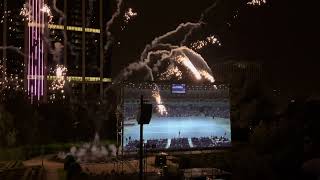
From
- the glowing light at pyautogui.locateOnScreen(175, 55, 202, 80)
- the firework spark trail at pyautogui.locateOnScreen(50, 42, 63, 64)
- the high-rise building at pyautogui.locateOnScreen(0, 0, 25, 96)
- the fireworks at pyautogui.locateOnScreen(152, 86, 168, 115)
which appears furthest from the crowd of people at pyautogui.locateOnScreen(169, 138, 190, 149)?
the firework spark trail at pyautogui.locateOnScreen(50, 42, 63, 64)

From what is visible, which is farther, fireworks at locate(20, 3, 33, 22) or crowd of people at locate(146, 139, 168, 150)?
fireworks at locate(20, 3, 33, 22)

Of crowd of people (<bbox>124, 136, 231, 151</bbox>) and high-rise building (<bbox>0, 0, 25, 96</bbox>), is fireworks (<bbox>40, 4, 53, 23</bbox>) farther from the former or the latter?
crowd of people (<bbox>124, 136, 231, 151</bbox>)

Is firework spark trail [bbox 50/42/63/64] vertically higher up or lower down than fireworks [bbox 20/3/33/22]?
lower down

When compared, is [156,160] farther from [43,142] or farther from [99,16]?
[99,16]

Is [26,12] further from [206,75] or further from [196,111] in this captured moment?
[196,111]

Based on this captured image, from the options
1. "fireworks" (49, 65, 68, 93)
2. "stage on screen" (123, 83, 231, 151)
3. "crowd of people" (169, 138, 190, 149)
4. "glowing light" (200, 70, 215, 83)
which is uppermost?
"fireworks" (49, 65, 68, 93)

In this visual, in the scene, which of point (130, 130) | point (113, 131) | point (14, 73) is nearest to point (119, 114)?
point (130, 130)

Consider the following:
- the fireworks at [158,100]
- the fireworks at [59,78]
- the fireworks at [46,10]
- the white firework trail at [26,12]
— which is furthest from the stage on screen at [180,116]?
the white firework trail at [26,12]
